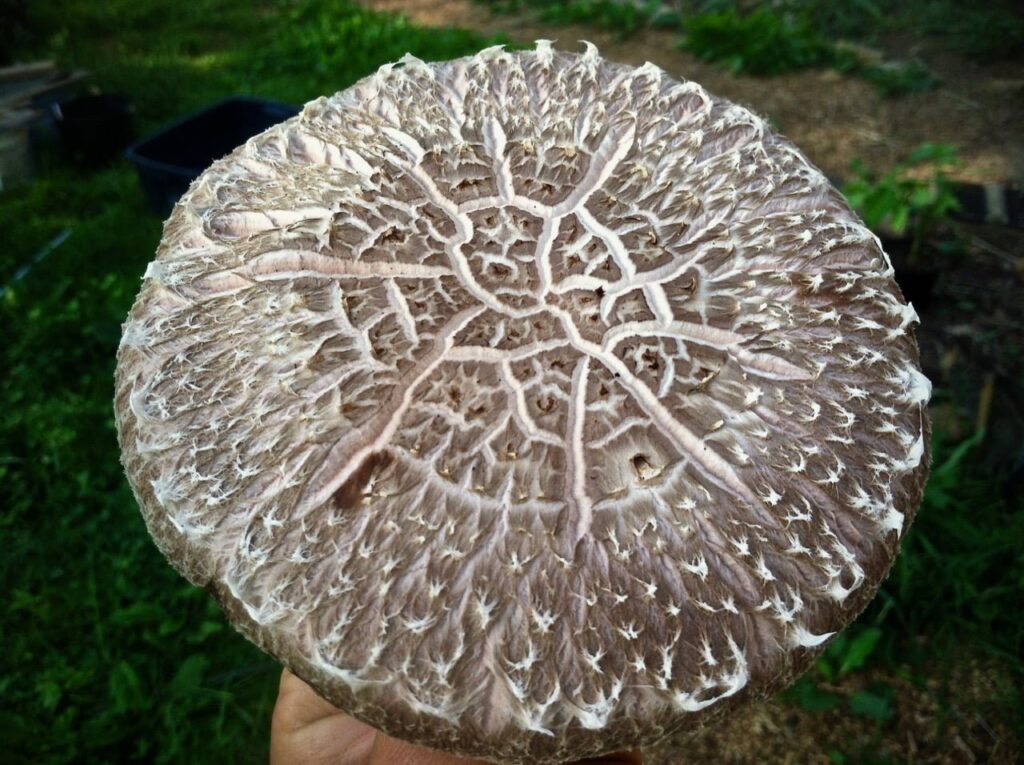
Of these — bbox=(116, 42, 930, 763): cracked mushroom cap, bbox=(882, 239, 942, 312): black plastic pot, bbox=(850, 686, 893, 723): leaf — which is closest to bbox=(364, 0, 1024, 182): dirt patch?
bbox=(882, 239, 942, 312): black plastic pot

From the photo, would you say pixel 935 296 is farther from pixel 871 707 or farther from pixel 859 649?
pixel 871 707

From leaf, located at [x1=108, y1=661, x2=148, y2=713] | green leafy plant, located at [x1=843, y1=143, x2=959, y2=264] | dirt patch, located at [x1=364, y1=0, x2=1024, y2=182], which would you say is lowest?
leaf, located at [x1=108, y1=661, x2=148, y2=713]

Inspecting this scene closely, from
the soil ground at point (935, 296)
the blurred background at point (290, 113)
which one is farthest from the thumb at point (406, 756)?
the blurred background at point (290, 113)

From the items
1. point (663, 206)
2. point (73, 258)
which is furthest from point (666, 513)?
point (73, 258)

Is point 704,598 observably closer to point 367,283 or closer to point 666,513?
point 666,513

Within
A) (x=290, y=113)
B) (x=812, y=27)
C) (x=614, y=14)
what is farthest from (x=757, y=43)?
(x=290, y=113)

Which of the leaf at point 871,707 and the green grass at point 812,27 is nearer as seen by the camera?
the leaf at point 871,707

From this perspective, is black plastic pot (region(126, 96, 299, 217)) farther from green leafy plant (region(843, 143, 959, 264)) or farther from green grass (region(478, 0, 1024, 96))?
green leafy plant (region(843, 143, 959, 264))

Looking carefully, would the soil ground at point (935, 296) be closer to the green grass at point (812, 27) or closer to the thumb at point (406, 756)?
the green grass at point (812, 27)
